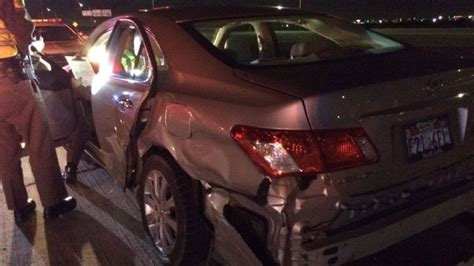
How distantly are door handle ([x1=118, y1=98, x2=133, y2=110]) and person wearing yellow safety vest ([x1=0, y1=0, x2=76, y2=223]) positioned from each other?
856 millimetres

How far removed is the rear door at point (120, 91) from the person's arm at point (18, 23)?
58 cm

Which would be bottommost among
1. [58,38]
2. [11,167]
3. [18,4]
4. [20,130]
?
[11,167]

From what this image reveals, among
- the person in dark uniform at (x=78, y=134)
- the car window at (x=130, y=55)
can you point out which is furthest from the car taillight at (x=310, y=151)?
the person in dark uniform at (x=78, y=134)

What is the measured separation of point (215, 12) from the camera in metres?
3.57

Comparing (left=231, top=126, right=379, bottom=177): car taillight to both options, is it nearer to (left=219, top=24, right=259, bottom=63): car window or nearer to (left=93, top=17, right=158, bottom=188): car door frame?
(left=93, top=17, right=158, bottom=188): car door frame

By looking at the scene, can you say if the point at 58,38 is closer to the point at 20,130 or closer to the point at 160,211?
the point at 20,130

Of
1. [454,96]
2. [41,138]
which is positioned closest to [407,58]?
[454,96]

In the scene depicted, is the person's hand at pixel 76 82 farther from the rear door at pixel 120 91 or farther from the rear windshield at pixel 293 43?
the rear windshield at pixel 293 43

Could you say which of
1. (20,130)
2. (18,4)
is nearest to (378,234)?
(20,130)

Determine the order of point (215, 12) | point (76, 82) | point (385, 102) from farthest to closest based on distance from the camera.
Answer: point (76, 82)
point (215, 12)
point (385, 102)

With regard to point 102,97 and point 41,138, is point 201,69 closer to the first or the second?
point 102,97

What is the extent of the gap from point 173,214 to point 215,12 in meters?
1.41

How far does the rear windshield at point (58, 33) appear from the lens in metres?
12.1

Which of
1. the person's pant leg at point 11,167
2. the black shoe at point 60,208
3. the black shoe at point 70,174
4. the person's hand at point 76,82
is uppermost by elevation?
the person's hand at point 76,82
